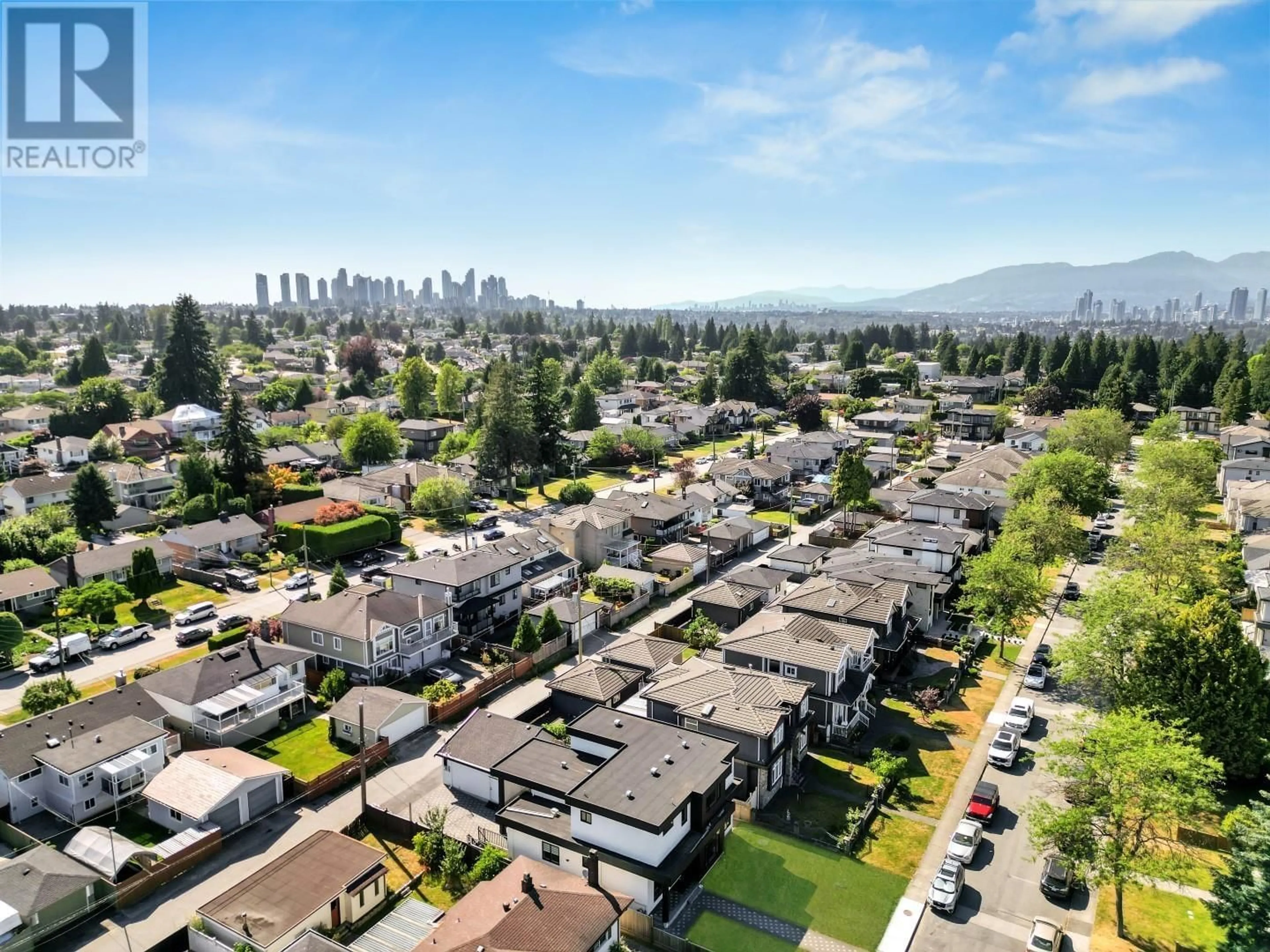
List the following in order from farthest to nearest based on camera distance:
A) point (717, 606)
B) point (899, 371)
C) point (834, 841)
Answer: point (899, 371) → point (717, 606) → point (834, 841)

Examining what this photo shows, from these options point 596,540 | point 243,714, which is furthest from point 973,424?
point 243,714

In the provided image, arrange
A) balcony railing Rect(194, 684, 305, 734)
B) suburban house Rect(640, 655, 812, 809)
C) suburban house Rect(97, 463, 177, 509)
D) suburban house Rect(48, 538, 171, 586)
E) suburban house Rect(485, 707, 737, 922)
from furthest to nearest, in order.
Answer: suburban house Rect(97, 463, 177, 509) → suburban house Rect(48, 538, 171, 586) → balcony railing Rect(194, 684, 305, 734) → suburban house Rect(640, 655, 812, 809) → suburban house Rect(485, 707, 737, 922)

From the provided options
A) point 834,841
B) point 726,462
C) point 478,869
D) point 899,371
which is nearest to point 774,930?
point 834,841

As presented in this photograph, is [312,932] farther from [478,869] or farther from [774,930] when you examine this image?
[774,930]

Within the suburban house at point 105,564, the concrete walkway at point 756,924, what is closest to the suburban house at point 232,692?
the suburban house at point 105,564

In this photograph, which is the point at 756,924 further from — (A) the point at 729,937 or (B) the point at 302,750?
(B) the point at 302,750

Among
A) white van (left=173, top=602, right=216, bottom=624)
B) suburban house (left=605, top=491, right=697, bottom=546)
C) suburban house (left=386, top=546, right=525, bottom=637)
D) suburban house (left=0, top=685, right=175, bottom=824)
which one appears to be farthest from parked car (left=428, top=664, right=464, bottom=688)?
suburban house (left=605, top=491, right=697, bottom=546)

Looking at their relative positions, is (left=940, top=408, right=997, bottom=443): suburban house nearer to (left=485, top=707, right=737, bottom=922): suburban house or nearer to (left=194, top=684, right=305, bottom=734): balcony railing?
(left=485, top=707, right=737, bottom=922): suburban house
